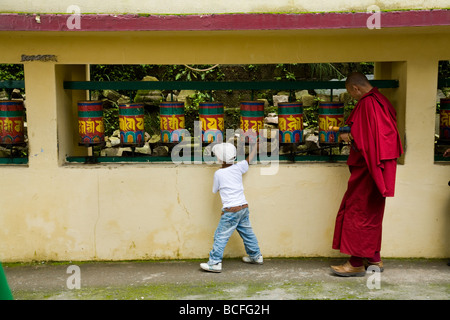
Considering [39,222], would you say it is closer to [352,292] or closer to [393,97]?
[352,292]

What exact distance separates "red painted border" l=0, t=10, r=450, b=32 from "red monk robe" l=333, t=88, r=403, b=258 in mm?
672

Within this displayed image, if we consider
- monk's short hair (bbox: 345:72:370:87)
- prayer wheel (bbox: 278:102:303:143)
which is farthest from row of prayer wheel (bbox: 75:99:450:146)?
monk's short hair (bbox: 345:72:370:87)

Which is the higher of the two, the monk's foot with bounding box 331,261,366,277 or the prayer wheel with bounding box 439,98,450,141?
the prayer wheel with bounding box 439,98,450,141

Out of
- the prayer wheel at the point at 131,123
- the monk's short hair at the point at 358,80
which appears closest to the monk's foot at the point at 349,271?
the monk's short hair at the point at 358,80

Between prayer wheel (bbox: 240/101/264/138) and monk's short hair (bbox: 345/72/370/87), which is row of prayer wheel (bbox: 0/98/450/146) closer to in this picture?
prayer wheel (bbox: 240/101/264/138)

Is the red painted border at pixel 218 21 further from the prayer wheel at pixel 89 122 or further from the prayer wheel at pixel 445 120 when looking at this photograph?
the prayer wheel at pixel 445 120

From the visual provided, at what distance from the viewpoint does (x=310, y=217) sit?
5.70m

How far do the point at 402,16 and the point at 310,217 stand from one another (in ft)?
6.47

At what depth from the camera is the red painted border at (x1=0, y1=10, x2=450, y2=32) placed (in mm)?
4723

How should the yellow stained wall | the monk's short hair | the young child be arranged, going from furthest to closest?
1. the yellow stained wall
2. the young child
3. the monk's short hair

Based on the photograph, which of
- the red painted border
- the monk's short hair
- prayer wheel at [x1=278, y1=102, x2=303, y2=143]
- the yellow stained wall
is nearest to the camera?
the red painted border

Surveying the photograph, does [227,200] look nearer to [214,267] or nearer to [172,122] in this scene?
[214,267]

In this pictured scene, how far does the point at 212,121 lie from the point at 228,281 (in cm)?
149

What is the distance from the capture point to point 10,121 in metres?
5.81
